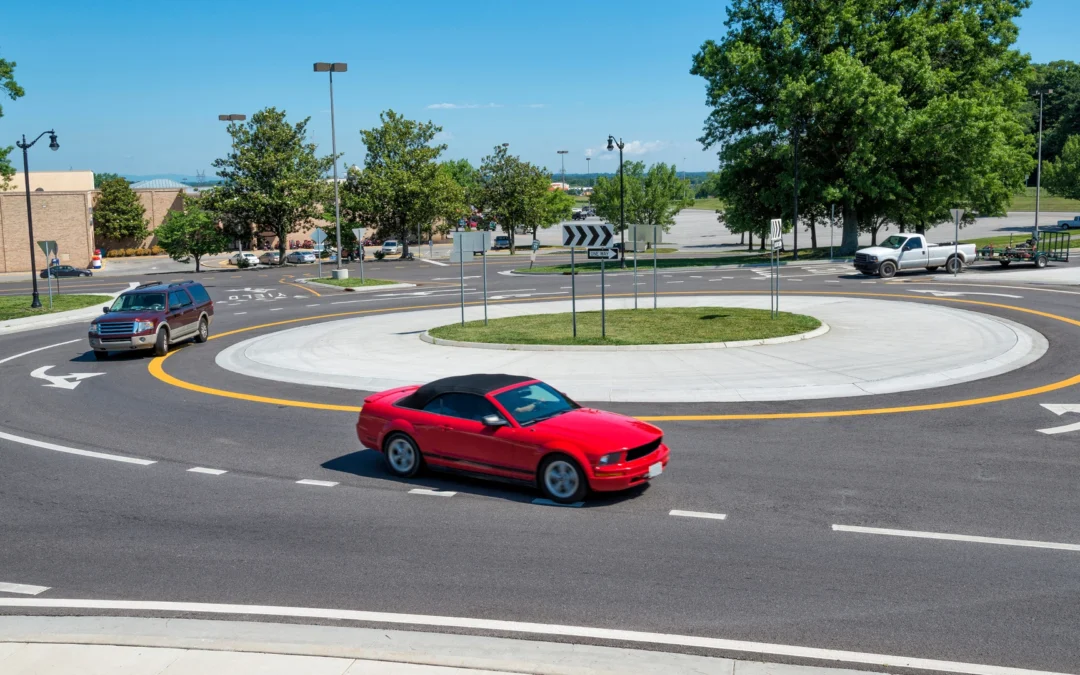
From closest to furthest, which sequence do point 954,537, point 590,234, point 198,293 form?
point 954,537 < point 590,234 < point 198,293

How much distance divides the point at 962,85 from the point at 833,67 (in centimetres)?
1034

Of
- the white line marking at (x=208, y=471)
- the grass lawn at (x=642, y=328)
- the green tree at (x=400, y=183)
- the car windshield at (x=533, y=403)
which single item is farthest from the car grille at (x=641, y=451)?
the green tree at (x=400, y=183)

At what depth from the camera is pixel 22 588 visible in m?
8.39

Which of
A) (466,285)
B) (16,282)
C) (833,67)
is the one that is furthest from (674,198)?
(16,282)

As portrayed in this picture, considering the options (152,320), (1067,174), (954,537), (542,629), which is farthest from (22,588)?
(1067,174)

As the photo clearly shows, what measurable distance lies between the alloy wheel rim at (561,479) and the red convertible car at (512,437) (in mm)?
12

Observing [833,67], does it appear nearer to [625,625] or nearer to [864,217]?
[864,217]

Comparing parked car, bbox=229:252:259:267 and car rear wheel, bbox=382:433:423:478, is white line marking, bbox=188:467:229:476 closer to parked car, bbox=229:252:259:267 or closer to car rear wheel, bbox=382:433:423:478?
car rear wheel, bbox=382:433:423:478

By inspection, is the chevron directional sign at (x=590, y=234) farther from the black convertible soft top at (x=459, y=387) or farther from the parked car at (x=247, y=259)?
the parked car at (x=247, y=259)

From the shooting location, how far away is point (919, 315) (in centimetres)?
2750

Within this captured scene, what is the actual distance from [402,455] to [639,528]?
366cm

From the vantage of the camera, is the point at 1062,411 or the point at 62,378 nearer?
the point at 1062,411

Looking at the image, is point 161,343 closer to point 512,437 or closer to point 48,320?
point 48,320

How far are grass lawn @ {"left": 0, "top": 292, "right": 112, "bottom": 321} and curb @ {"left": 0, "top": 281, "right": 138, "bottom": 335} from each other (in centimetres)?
67
